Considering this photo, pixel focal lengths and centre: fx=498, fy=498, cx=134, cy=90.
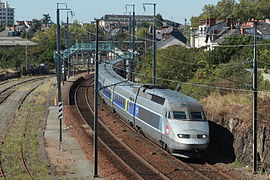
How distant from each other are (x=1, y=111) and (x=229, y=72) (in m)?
19.8

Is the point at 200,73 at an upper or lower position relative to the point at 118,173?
upper

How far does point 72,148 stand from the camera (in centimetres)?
2838

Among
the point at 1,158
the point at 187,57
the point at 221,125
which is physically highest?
the point at 187,57

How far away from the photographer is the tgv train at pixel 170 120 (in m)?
23.7

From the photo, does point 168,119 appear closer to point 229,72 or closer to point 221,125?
point 221,125

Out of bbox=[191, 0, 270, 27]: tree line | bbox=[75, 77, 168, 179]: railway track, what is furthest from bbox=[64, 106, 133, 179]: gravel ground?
bbox=[191, 0, 270, 27]: tree line

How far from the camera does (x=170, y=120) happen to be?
969 inches

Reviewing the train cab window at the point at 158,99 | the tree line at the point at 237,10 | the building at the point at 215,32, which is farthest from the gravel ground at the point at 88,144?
the tree line at the point at 237,10

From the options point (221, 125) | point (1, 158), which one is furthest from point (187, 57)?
point (1, 158)

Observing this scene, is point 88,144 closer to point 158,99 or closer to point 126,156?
point 126,156

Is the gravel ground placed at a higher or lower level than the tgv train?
lower

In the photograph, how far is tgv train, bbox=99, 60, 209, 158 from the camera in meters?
23.7

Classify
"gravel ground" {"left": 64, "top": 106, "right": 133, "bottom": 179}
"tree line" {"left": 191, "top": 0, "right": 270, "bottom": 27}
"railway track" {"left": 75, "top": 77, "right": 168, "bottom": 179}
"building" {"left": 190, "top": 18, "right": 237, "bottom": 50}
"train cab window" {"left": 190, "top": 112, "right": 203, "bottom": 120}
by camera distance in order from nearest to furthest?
"railway track" {"left": 75, "top": 77, "right": 168, "bottom": 179} < "gravel ground" {"left": 64, "top": 106, "right": 133, "bottom": 179} < "train cab window" {"left": 190, "top": 112, "right": 203, "bottom": 120} < "building" {"left": 190, "top": 18, "right": 237, "bottom": 50} < "tree line" {"left": 191, "top": 0, "right": 270, "bottom": 27}

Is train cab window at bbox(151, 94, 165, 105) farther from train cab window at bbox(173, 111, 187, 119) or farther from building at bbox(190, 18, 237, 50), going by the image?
building at bbox(190, 18, 237, 50)
